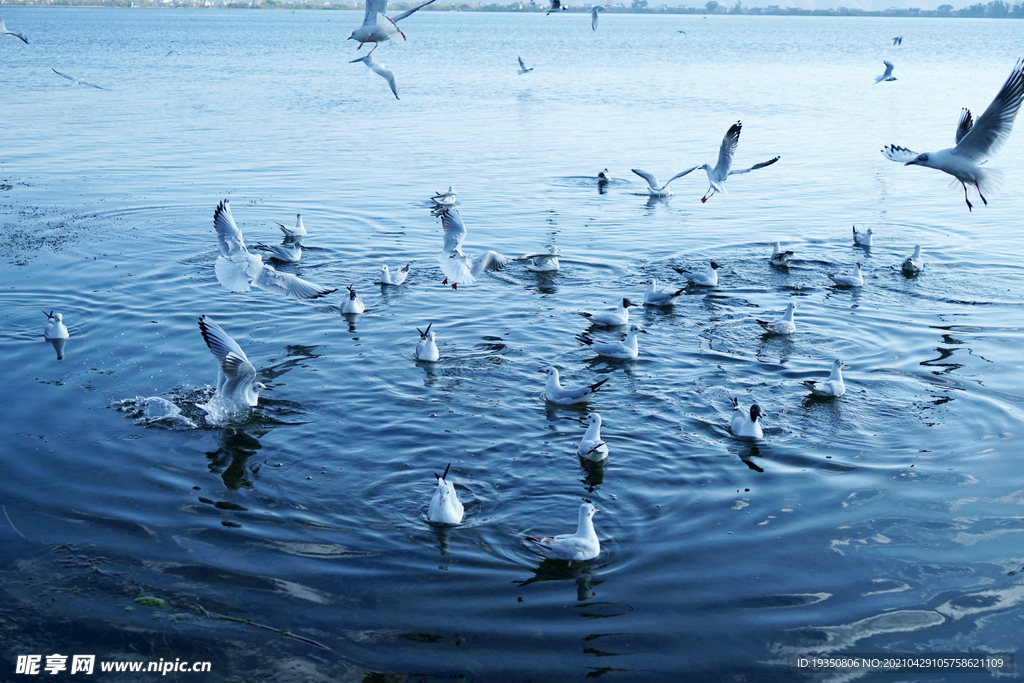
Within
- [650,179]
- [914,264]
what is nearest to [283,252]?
[650,179]

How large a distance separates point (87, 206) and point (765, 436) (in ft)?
68.6

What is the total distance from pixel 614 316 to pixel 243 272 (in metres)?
6.79

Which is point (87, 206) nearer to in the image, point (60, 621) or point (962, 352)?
point (60, 621)

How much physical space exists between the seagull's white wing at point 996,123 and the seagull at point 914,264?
7434mm

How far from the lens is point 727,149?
62.2ft

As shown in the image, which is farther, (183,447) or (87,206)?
(87,206)

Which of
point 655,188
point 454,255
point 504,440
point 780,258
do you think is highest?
point 655,188

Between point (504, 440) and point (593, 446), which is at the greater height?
point (593, 446)

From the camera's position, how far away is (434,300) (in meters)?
18.0

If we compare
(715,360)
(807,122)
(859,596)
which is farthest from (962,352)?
(807,122)

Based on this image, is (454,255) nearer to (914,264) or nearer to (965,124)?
(965,124)

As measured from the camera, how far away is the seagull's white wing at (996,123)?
36.3ft

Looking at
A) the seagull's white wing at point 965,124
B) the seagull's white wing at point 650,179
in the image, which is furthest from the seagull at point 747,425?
the seagull's white wing at point 650,179

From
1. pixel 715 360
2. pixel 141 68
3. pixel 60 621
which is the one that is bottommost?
pixel 60 621
